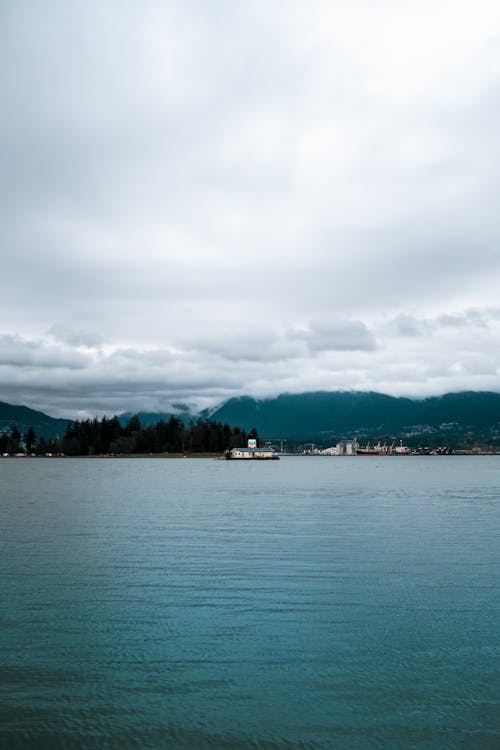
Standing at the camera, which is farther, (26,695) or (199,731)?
(26,695)

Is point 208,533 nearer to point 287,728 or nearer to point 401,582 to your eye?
point 401,582

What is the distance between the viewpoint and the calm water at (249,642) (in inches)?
661

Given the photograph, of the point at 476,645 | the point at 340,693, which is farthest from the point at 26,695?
the point at 476,645

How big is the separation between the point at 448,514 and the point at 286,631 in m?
50.6

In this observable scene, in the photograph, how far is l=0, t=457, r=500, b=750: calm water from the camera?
16797 mm

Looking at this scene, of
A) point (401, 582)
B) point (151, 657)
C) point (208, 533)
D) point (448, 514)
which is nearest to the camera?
point (151, 657)

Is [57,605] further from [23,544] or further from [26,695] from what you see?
[23,544]

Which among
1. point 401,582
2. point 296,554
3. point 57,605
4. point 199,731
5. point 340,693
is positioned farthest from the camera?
point 296,554

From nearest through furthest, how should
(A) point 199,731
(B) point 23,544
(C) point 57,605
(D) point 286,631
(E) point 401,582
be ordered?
(A) point 199,731
(D) point 286,631
(C) point 57,605
(E) point 401,582
(B) point 23,544

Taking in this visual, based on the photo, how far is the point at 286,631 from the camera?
2484cm

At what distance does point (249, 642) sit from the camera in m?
23.5

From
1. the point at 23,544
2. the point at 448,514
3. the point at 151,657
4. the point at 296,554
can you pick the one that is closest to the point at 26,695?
the point at 151,657

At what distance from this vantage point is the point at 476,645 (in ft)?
75.6

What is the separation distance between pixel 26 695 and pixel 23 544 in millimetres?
29986
